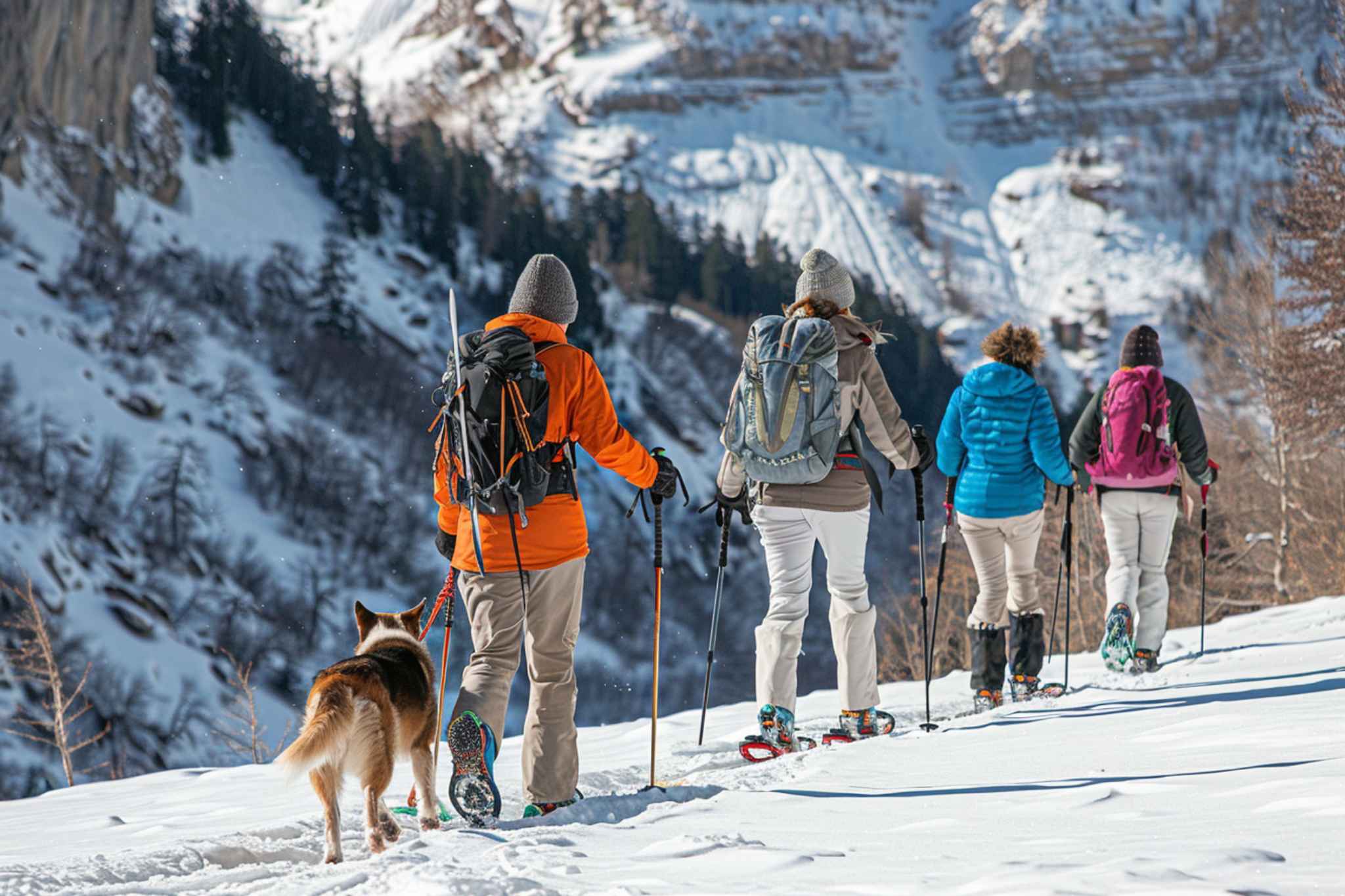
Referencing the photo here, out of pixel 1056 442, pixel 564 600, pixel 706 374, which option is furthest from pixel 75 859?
pixel 706 374

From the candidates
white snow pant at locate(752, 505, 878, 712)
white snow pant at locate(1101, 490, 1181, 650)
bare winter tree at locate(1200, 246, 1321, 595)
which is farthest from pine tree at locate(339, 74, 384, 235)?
white snow pant at locate(752, 505, 878, 712)

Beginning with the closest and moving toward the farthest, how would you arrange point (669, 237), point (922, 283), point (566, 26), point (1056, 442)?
point (1056, 442) < point (669, 237) < point (922, 283) < point (566, 26)

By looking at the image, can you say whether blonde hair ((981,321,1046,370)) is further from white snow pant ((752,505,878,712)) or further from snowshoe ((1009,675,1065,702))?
snowshoe ((1009,675,1065,702))

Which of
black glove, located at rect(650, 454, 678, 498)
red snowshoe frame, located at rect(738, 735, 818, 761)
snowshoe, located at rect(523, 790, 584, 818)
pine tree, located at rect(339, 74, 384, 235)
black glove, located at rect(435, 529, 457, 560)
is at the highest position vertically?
pine tree, located at rect(339, 74, 384, 235)

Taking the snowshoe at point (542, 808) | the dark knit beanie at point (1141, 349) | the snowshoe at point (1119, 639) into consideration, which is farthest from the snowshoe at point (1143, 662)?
the snowshoe at point (542, 808)

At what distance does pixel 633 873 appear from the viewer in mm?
3172

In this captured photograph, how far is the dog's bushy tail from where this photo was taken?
3.66 meters

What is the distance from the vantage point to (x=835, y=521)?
538cm

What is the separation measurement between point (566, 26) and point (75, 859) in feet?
564

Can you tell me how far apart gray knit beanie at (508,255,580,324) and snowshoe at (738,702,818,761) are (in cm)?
216

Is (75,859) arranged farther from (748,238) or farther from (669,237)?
(748,238)

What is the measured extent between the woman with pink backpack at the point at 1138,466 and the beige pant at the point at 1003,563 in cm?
65

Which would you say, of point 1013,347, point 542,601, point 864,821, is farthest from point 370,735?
point 1013,347

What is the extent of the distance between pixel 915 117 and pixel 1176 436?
558 ft
